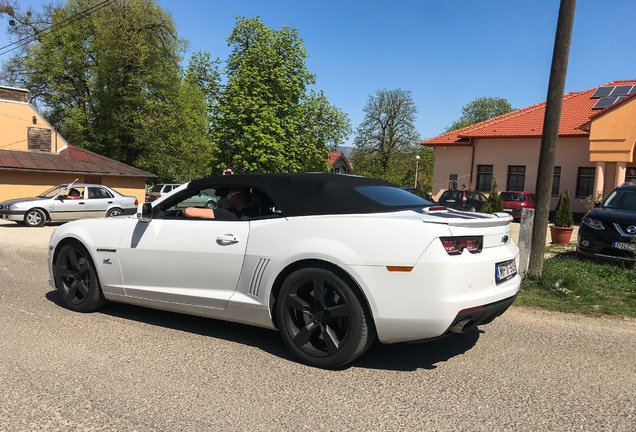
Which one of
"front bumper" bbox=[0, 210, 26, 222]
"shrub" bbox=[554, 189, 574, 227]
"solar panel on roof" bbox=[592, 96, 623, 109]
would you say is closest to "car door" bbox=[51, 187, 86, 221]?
"front bumper" bbox=[0, 210, 26, 222]

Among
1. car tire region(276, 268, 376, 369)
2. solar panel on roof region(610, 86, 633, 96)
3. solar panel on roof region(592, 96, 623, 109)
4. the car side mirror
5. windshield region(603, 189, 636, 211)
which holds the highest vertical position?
solar panel on roof region(610, 86, 633, 96)

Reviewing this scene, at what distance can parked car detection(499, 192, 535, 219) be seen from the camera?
25766 mm

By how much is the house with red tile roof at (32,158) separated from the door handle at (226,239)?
26.6m

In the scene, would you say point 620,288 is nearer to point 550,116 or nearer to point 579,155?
point 550,116

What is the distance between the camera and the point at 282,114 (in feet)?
90.3

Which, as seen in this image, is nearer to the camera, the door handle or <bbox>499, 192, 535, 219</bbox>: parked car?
the door handle

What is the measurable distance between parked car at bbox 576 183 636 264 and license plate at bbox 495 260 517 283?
4958 mm

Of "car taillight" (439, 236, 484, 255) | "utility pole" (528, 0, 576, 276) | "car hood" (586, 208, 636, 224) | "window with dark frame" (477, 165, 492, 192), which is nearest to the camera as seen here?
"car taillight" (439, 236, 484, 255)

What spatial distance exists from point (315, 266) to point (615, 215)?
695 cm

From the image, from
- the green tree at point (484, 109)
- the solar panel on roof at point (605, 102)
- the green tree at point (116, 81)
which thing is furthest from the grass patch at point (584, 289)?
the green tree at point (484, 109)

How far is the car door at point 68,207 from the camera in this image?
18.5 m

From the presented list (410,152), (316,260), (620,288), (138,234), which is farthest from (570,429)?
(410,152)

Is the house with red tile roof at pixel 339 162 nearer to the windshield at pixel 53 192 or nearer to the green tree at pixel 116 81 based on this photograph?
the green tree at pixel 116 81

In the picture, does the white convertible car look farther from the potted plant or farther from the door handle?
the potted plant
